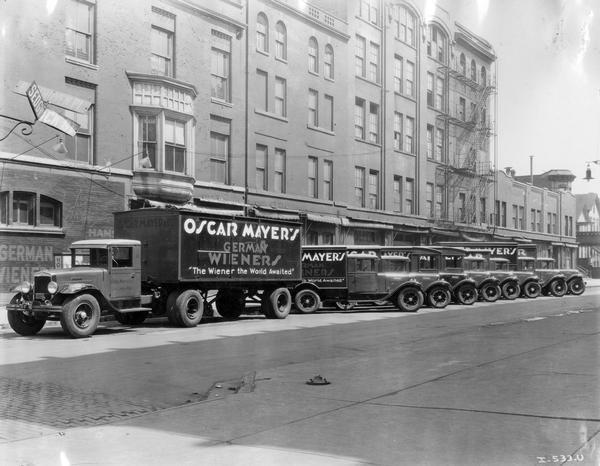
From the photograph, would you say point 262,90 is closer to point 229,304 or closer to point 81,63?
point 81,63

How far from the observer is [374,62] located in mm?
38781

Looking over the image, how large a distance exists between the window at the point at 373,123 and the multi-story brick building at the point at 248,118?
85 millimetres

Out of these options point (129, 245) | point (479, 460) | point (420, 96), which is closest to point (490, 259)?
point (420, 96)

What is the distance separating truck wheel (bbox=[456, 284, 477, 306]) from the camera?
1091 inches

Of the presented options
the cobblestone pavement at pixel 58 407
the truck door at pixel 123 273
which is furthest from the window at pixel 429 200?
the cobblestone pavement at pixel 58 407

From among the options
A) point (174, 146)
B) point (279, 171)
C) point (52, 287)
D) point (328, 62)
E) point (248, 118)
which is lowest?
point (52, 287)

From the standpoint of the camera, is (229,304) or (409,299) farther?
(409,299)

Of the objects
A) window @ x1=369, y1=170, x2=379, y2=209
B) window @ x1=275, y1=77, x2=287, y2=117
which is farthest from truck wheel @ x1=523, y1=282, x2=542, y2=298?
window @ x1=275, y1=77, x2=287, y2=117

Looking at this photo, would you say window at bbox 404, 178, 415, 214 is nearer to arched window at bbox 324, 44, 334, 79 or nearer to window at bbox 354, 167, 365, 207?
window at bbox 354, 167, 365, 207

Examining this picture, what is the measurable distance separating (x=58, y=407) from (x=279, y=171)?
25236 millimetres

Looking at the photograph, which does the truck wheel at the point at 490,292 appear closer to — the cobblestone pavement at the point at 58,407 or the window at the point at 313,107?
the window at the point at 313,107

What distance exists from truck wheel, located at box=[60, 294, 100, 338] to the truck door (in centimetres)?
77

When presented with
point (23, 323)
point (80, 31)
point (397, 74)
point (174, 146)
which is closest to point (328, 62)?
point (397, 74)

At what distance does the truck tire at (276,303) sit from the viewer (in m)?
19.8
